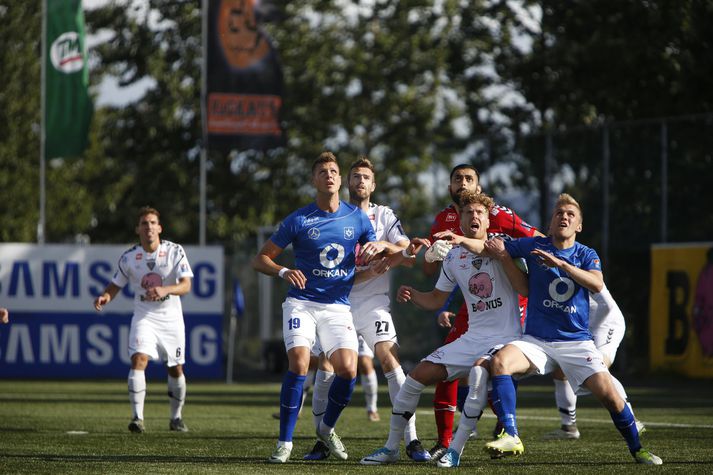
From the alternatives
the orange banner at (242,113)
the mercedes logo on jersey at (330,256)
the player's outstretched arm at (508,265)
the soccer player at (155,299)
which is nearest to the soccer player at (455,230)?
the mercedes logo on jersey at (330,256)

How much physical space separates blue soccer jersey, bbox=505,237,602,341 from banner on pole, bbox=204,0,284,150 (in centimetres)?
1701

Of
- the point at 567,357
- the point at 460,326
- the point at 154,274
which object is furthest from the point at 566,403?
the point at 154,274

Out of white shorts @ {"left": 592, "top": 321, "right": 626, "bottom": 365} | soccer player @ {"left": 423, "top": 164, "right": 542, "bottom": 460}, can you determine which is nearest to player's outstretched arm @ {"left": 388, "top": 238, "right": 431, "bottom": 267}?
soccer player @ {"left": 423, "top": 164, "right": 542, "bottom": 460}

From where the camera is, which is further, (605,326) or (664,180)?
(664,180)

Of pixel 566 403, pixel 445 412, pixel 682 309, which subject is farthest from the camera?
pixel 682 309

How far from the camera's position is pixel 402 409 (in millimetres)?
9672

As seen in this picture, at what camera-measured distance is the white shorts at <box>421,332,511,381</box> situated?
9.47 metres

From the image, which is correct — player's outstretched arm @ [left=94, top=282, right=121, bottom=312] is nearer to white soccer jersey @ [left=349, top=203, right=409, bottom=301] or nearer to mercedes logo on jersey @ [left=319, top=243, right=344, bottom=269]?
white soccer jersey @ [left=349, top=203, right=409, bottom=301]

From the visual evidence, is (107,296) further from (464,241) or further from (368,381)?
(464,241)

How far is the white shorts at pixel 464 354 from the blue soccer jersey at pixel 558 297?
0.29m

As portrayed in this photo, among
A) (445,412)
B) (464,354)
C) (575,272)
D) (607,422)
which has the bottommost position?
(607,422)

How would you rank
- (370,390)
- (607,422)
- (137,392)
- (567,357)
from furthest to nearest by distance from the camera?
(370,390) < (607,422) < (137,392) < (567,357)

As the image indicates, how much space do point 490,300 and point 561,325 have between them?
560 mm

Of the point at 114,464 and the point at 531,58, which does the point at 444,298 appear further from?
the point at 531,58
